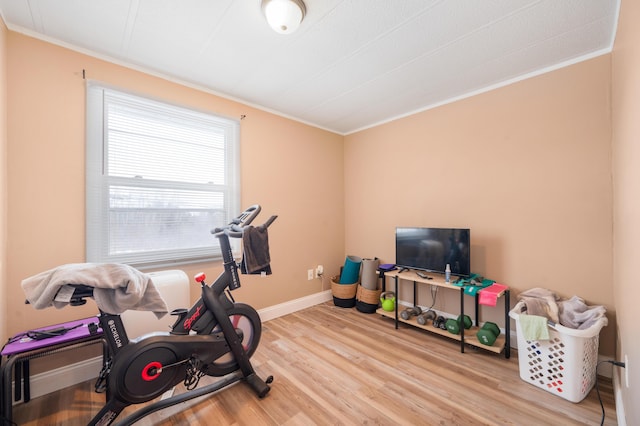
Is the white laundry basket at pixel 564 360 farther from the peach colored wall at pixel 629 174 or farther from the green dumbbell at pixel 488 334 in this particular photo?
the green dumbbell at pixel 488 334

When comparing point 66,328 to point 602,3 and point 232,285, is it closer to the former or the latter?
point 232,285

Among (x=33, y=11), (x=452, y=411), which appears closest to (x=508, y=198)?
(x=452, y=411)

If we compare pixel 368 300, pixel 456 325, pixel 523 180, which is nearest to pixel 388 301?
pixel 368 300

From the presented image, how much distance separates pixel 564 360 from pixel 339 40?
2730 mm

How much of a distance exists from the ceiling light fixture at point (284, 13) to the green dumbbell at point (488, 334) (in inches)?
112

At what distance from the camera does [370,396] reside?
1.84 meters

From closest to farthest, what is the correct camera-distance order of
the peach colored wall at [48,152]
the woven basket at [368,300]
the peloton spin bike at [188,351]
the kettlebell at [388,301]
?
the peloton spin bike at [188,351] < the peach colored wall at [48,152] < the kettlebell at [388,301] < the woven basket at [368,300]

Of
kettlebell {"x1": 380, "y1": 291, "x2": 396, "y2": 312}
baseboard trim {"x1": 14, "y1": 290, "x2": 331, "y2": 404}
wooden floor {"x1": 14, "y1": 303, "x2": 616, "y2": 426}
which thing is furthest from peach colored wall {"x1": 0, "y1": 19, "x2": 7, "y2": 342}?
kettlebell {"x1": 380, "y1": 291, "x2": 396, "y2": 312}

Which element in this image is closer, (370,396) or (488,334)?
(370,396)

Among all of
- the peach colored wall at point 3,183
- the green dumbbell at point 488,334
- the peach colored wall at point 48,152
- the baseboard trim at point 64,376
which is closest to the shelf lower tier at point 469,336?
the green dumbbell at point 488,334

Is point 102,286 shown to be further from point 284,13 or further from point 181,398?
point 284,13

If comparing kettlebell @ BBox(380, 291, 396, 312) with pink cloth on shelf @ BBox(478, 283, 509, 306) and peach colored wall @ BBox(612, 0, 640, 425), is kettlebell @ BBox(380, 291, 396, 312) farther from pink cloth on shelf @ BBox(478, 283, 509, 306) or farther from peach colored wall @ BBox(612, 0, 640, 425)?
peach colored wall @ BBox(612, 0, 640, 425)

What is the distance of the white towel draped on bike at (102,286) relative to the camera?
1.23 metres

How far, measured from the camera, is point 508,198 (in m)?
2.53
